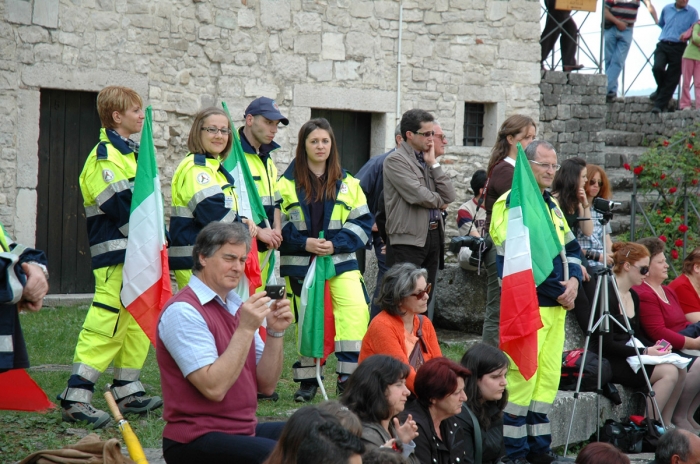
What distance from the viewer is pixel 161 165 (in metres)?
10.7

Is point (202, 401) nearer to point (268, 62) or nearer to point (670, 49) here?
point (268, 62)

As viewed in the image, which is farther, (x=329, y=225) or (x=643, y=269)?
(x=643, y=269)

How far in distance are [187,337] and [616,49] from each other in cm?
1335

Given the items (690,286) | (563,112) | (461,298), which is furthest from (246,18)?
(690,286)

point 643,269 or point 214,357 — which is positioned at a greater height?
point 643,269

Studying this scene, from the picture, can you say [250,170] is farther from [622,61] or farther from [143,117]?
[622,61]

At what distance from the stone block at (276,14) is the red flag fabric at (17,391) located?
727cm

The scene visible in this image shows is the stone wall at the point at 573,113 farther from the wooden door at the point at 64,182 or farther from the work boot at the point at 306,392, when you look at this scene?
the work boot at the point at 306,392

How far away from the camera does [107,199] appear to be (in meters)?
5.79

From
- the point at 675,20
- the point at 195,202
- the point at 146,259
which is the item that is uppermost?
the point at 675,20

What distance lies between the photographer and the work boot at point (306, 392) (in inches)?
253

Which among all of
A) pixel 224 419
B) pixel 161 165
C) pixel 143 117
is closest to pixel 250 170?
pixel 143 117

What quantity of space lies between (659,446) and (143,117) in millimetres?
3695

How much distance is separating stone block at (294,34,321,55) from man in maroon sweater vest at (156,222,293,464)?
7575mm
